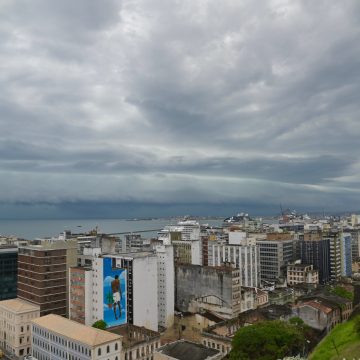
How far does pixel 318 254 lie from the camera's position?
131m

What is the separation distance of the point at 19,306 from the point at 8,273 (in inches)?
759

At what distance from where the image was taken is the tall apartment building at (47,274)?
83062 mm

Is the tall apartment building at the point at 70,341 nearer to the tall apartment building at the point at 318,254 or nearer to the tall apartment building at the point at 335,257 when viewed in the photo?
the tall apartment building at the point at 318,254

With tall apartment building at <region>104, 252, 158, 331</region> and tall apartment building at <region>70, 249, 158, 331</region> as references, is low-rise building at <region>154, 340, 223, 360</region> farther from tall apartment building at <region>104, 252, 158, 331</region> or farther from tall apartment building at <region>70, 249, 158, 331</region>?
tall apartment building at <region>70, 249, 158, 331</region>

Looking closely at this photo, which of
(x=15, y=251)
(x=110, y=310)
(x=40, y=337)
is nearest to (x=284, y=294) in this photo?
(x=110, y=310)

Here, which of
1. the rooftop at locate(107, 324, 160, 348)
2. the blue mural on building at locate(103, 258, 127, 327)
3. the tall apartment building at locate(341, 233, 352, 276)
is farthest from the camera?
the tall apartment building at locate(341, 233, 352, 276)

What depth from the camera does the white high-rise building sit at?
87.3 meters

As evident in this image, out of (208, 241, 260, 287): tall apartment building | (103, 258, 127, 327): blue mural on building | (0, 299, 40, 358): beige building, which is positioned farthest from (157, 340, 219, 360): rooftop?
(208, 241, 260, 287): tall apartment building

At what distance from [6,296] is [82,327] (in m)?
41.9

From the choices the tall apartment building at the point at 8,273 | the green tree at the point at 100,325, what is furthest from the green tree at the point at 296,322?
the tall apartment building at the point at 8,273

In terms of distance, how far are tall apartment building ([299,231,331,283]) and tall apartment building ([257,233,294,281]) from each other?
444 cm

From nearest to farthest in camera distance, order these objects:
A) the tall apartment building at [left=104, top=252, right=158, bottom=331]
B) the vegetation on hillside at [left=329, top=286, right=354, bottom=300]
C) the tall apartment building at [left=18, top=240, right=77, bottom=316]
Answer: the tall apartment building at [left=104, top=252, right=158, bottom=331], the tall apartment building at [left=18, top=240, right=77, bottom=316], the vegetation on hillside at [left=329, top=286, right=354, bottom=300]

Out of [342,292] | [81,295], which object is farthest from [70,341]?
[342,292]

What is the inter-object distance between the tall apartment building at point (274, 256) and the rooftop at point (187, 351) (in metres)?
76.4
